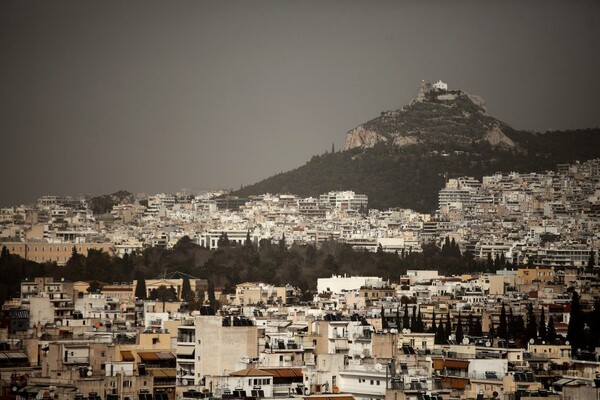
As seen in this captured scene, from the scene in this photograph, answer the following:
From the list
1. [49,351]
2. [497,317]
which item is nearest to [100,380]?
[49,351]

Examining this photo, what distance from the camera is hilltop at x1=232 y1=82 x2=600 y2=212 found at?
113094mm

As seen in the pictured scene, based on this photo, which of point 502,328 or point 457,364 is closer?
point 457,364

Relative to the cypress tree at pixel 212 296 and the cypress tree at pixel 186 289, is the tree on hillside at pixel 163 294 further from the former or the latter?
the cypress tree at pixel 212 296

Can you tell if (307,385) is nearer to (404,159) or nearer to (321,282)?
(321,282)

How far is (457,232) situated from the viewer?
9344cm

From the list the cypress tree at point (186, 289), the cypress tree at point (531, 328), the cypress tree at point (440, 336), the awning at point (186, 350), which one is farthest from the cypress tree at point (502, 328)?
the cypress tree at point (186, 289)

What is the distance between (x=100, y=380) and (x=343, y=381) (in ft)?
11.5

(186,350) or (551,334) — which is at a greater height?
(551,334)

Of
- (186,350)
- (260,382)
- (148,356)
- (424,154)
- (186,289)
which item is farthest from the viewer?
(424,154)

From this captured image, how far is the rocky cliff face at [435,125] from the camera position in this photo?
120062mm

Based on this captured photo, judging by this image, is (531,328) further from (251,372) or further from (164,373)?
(251,372)

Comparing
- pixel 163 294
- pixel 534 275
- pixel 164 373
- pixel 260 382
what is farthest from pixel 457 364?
pixel 534 275

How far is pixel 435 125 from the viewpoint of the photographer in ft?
412

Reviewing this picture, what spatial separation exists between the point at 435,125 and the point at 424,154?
8701 mm
